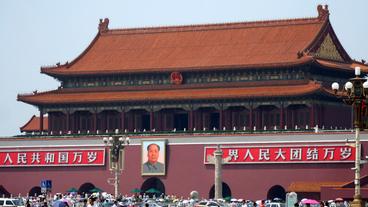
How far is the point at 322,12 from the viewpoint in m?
89.1

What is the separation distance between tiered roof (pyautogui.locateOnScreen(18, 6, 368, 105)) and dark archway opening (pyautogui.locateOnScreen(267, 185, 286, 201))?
626 centimetres

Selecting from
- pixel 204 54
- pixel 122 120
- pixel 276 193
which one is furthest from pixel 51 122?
pixel 276 193

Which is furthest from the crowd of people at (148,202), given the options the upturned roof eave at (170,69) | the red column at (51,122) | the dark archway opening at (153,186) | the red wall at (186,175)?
the upturned roof eave at (170,69)

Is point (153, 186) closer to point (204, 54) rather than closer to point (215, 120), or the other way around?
point (215, 120)

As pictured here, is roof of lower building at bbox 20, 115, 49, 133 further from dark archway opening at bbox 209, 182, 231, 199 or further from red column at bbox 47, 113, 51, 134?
dark archway opening at bbox 209, 182, 231, 199

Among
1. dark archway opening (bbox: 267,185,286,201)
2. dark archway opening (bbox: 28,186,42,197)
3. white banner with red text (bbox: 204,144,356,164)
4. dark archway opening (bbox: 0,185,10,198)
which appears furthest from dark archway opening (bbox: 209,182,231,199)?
dark archway opening (bbox: 0,185,10,198)

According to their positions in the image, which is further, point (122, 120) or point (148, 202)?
point (122, 120)

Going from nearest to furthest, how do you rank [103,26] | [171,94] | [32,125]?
[171,94] < [103,26] < [32,125]

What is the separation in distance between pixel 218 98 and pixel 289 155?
26.5ft

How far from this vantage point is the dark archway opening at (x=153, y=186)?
86.0 metres

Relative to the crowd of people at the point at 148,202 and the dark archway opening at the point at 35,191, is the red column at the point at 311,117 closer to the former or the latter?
the crowd of people at the point at 148,202

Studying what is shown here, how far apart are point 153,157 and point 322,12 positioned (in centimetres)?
1576

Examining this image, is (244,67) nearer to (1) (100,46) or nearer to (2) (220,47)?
(2) (220,47)

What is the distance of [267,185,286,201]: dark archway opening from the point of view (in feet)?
267
